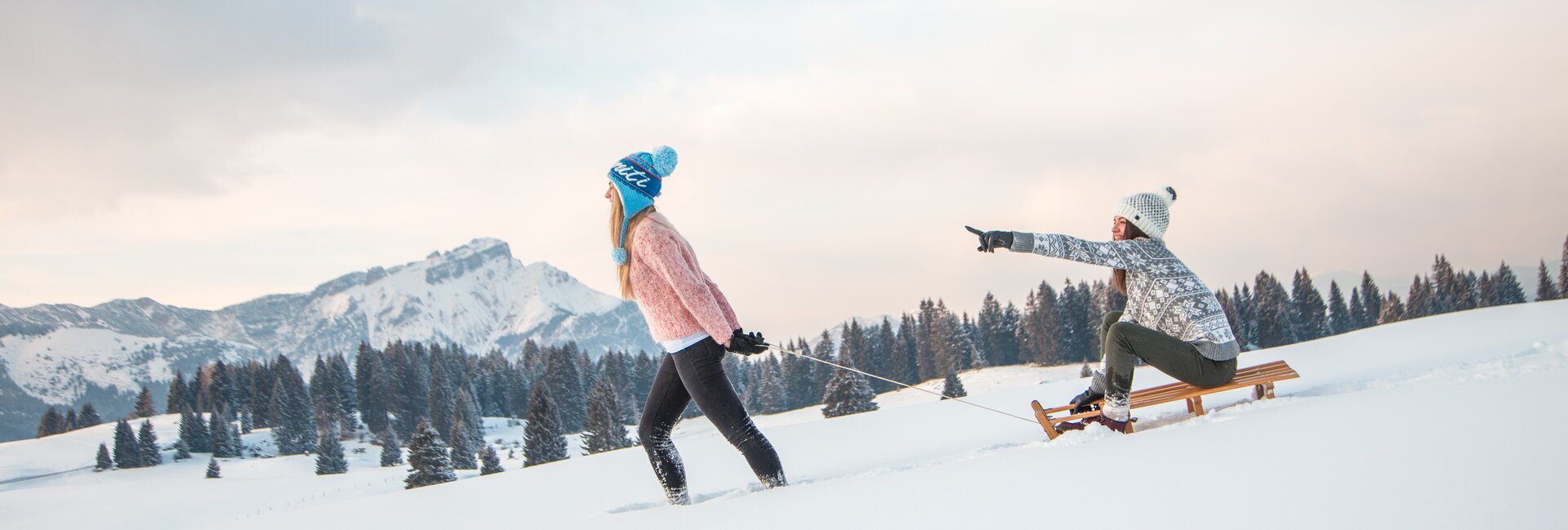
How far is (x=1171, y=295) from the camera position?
5055mm

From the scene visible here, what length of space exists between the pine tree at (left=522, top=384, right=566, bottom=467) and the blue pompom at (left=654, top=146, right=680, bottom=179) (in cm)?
4722

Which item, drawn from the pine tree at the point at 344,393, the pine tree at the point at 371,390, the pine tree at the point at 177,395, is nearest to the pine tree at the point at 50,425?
the pine tree at the point at 177,395

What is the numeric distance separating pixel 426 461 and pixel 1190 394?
35820 millimetres

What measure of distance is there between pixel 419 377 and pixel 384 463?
93.9 feet

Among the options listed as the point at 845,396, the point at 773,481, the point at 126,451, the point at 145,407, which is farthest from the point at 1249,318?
the point at 145,407

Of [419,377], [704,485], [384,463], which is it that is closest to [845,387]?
[704,485]

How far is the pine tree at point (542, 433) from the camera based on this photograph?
165 ft

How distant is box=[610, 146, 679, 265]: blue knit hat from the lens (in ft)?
15.8

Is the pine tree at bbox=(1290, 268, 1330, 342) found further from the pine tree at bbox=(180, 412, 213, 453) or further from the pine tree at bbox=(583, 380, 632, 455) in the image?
Result: the pine tree at bbox=(180, 412, 213, 453)

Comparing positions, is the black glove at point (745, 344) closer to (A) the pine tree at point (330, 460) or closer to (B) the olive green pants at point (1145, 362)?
(B) the olive green pants at point (1145, 362)

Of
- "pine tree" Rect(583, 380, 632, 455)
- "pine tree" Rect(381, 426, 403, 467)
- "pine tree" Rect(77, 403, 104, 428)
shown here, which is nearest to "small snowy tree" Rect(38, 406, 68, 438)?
"pine tree" Rect(77, 403, 104, 428)

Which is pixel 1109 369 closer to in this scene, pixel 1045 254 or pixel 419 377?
pixel 1045 254

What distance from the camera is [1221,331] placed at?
16.6ft

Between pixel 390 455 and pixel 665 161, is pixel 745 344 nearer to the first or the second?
pixel 665 161
